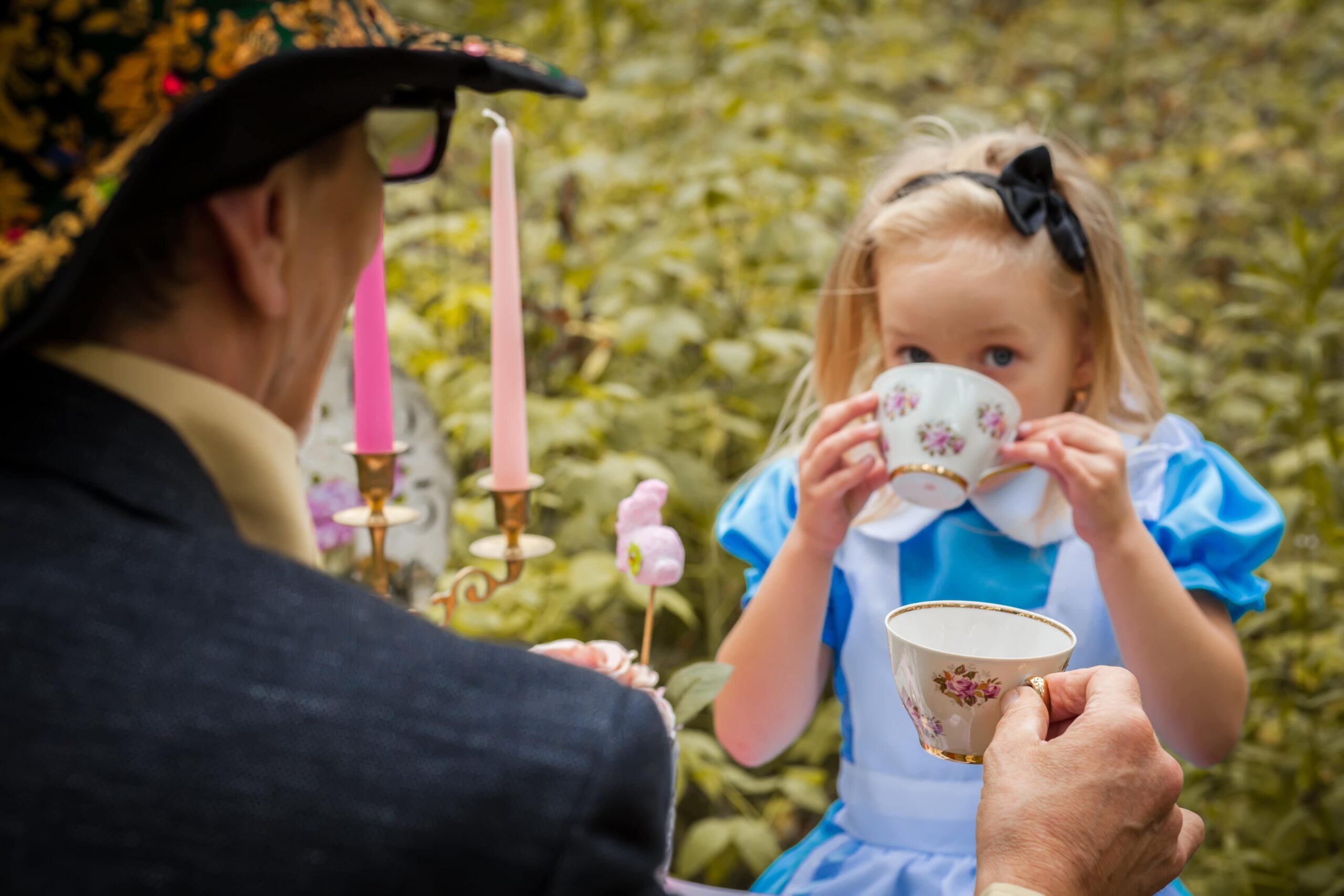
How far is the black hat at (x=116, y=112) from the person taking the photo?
1.57ft

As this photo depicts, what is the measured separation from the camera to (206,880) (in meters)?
0.45

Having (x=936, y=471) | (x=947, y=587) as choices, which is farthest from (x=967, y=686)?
(x=947, y=587)

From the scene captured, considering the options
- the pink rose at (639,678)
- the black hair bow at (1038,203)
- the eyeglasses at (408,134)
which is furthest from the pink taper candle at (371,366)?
the black hair bow at (1038,203)

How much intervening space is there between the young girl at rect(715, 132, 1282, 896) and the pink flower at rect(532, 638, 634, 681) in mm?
392

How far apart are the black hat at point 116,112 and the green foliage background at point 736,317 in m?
0.99

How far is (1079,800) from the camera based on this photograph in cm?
68

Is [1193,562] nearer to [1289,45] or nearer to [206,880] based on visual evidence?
[206,880]

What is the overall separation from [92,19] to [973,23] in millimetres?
3851

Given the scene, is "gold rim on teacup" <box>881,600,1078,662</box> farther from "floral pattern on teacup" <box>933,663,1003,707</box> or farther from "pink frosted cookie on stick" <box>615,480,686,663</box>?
"pink frosted cookie on stick" <box>615,480,686,663</box>

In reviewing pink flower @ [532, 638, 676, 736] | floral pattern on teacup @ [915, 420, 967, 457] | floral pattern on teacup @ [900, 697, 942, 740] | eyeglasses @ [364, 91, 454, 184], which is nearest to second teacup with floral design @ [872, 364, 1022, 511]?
floral pattern on teacup @ [915, 420, 967, 457]

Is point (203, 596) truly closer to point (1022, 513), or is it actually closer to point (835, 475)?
point (835, 475)

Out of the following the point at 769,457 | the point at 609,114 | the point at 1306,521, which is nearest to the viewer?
the point at 769,457

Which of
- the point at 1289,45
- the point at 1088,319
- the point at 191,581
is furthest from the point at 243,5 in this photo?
the point at 1289,45

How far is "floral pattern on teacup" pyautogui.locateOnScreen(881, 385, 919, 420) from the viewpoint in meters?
1.00
